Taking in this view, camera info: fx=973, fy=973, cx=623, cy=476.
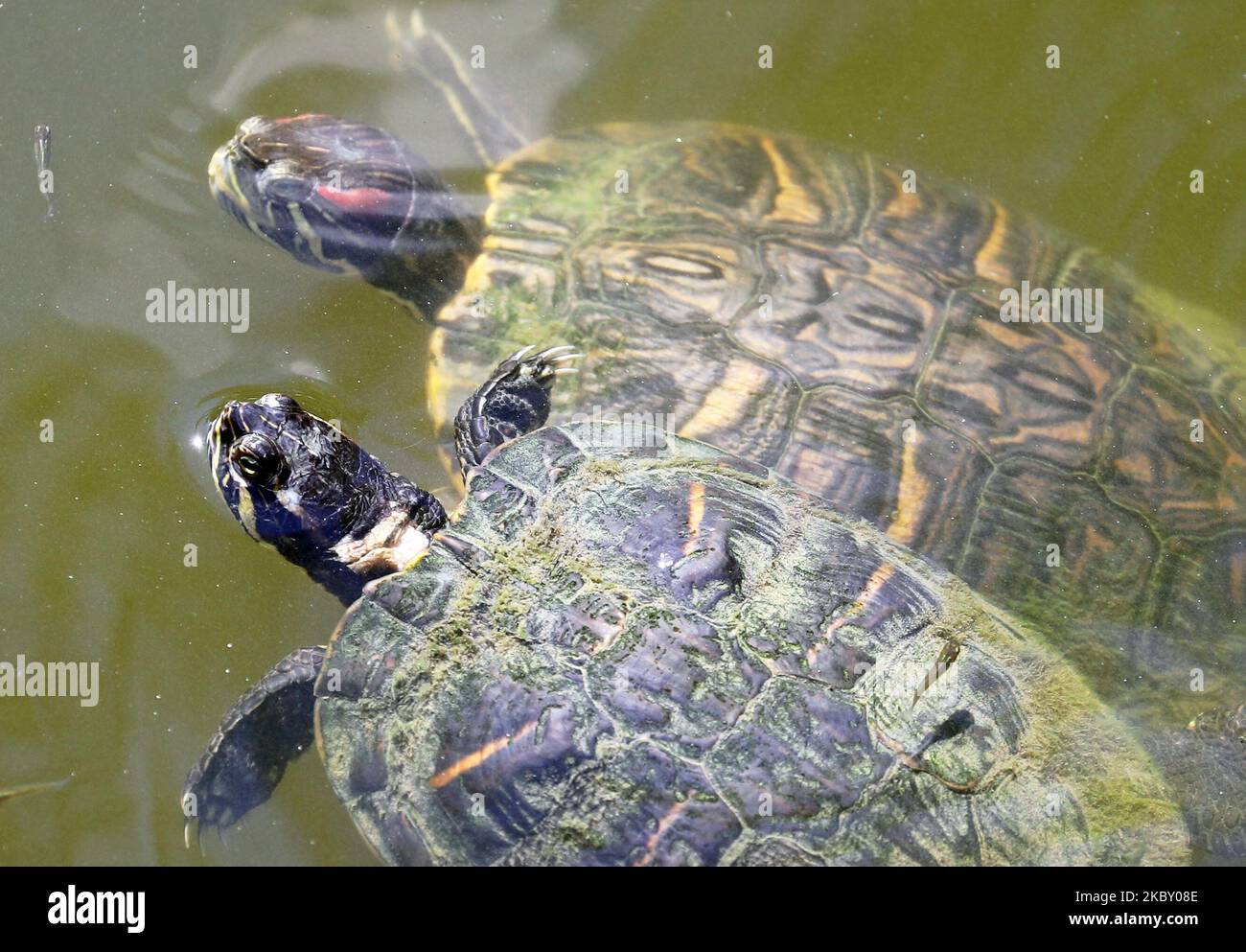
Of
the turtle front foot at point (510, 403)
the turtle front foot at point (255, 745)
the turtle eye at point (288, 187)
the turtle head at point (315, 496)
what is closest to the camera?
the turtle head at point (315, 496)

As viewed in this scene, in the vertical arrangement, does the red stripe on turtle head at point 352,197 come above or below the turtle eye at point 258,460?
above

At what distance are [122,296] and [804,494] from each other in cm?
395

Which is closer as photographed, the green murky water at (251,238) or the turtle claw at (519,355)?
the turtle claw at (519,355)

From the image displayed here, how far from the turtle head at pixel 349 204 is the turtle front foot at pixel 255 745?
6.66ft

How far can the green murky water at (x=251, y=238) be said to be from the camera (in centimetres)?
477

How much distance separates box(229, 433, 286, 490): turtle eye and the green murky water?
3.48ft

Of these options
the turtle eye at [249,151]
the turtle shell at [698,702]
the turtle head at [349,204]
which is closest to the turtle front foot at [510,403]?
the turtle shell at [698,702]

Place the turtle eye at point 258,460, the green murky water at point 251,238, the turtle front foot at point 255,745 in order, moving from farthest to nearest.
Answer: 1. the green murky water at point 251,238
2. the turtle front foot at point 255,745
3. the turtle eye at point 258,460

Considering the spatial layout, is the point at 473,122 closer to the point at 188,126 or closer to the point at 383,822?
the point at 188,126

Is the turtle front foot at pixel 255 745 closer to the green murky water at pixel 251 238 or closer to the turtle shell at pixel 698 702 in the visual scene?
the green murky water at pixel 251 238

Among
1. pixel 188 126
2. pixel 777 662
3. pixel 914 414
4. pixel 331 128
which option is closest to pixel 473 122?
pixel 331 128

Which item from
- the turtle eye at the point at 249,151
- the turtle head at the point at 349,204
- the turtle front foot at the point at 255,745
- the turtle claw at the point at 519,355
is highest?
the turtle eye at the point at 249,151

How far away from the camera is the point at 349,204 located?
519 cm

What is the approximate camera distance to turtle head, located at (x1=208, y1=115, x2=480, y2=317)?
5.18 meters
